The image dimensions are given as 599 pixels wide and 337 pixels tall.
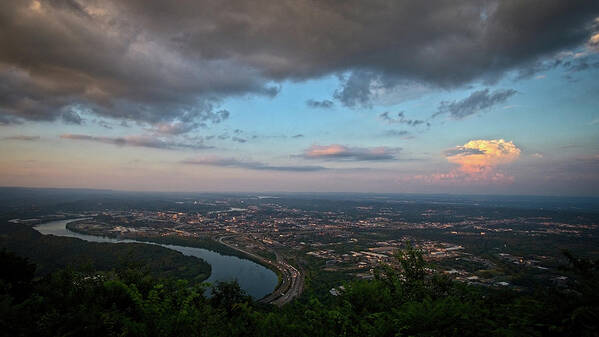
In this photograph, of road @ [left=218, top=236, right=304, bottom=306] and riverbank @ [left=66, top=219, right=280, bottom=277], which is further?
riverbank @ [left=66, top=219, right=280, bottom=277]

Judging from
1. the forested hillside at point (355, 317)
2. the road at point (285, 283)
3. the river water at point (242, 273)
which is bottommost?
the river water at point (242, 273)

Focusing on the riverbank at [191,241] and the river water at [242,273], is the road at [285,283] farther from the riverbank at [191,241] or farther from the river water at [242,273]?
the riverbank at [191,241]

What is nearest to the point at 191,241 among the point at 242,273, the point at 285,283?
the point at 242,273

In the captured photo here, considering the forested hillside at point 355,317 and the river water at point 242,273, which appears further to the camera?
the river water at point 242,273

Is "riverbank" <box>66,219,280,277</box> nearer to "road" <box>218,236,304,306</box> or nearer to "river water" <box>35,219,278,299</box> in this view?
"river water" <box>35,219,278,299</box>

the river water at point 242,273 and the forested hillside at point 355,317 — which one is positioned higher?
the forested hillside at point 355,317

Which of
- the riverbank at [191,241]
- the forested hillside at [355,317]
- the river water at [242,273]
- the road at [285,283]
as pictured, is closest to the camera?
the forested hillside at [355,317]

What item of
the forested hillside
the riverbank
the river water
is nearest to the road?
the river water

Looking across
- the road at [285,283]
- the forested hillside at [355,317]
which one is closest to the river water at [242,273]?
the road at [285,283]
